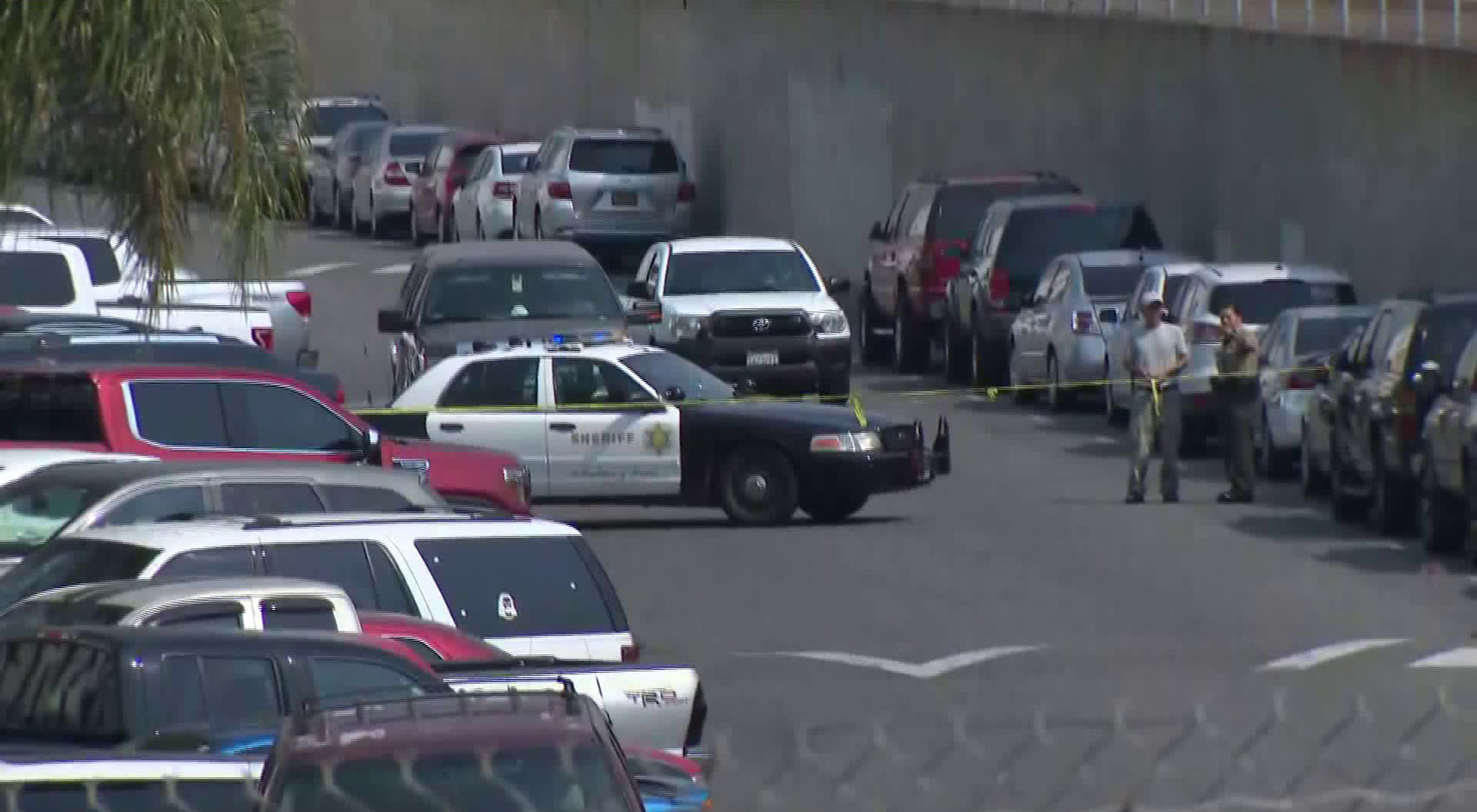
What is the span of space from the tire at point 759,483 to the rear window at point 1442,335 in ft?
15.0

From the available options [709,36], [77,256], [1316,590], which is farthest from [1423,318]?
[709,36]

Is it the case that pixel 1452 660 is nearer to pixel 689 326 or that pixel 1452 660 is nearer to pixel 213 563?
pixel 213 563

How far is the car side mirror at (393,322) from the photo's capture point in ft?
75.7

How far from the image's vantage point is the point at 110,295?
25547mm

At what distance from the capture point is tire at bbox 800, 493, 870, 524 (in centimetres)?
2039

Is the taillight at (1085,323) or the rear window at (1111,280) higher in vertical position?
the rear window at (1111,280)

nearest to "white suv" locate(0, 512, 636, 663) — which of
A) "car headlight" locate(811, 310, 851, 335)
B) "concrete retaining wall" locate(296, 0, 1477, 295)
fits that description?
"car headlight" locate(811, 310, 851, 335)

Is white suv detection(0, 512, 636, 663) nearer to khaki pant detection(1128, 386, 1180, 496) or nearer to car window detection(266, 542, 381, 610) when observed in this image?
car window detection(266, 542, 381, 610)

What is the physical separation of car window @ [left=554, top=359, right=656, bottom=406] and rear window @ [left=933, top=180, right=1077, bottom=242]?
34.4ft

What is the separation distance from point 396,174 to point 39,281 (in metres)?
18.1

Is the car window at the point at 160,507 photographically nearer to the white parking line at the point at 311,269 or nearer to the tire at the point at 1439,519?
the tire at the point at 1439,519

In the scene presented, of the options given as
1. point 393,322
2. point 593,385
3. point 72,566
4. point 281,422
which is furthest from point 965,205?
point 72,566

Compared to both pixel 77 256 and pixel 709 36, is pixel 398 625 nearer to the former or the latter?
pixel 77 256

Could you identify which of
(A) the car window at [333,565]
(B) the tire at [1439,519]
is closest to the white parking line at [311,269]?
(B) the tire at [1439,519]
